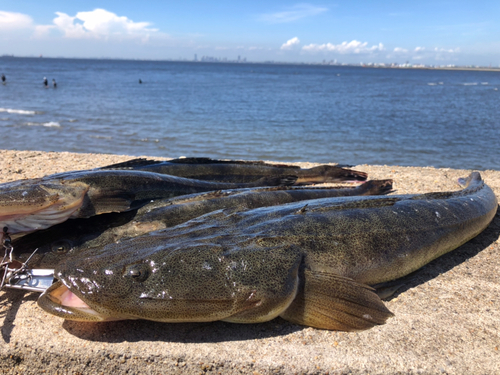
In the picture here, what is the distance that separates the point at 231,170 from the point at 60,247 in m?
3.25

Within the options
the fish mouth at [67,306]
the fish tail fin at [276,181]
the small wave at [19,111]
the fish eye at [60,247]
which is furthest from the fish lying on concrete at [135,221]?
the small wave at [19,111]

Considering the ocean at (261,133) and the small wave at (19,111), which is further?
the small wave at (19,111)

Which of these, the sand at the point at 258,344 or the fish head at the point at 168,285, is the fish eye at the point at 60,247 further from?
the fish head at the point at 168,285

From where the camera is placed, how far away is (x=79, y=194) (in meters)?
4.01

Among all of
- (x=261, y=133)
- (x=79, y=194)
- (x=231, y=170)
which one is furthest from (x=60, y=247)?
(x=261, y=133)

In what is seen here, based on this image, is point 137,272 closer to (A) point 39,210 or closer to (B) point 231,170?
(A) point 39,210

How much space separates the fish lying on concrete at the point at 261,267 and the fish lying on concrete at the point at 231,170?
230cm

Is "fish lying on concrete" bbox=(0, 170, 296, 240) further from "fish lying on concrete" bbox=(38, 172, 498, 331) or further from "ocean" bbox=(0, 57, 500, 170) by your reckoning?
"ocean" bbox=(0, 57, 500, 170)

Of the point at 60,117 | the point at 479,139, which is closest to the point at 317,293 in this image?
the point at 479,139

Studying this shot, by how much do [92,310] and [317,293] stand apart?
165 cm

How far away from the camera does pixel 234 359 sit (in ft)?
8.93

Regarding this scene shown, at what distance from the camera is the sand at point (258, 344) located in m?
2.70

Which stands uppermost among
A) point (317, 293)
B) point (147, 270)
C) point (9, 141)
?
point (147, 270)

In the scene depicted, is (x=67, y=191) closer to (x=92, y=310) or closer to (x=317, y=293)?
(x=92, y=310)
